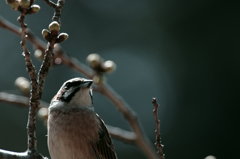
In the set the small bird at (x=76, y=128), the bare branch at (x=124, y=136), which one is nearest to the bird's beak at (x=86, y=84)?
the small bird at (x=76, y=128)

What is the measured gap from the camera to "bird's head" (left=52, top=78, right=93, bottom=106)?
5.44 metres

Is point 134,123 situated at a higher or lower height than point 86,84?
lower

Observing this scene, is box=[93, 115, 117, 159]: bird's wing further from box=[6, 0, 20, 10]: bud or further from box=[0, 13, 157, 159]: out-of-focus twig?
box=[6, 0, 20, 10]: bud

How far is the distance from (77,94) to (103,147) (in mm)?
608

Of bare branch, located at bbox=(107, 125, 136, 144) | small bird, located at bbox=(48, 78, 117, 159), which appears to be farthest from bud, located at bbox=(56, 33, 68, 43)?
small bird, located at bbox=(48, 78, 117, 159)

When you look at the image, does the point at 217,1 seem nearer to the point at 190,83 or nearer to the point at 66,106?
the point at 190,83

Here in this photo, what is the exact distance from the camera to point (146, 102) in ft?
40.4

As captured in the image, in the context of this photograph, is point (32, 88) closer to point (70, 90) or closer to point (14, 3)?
point (14, 3)

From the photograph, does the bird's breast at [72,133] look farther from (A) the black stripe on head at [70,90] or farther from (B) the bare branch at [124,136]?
(B) the bare branch at [124,136]

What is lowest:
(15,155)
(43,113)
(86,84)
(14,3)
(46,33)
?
(15,155)

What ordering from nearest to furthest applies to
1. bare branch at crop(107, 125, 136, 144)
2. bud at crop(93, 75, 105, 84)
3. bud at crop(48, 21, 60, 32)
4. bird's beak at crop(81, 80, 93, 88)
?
bud at crop(48, 21, 60, 32) → bare branch at crop(107, 125, 136, 144) → bud at crop(93, 75, 105, 84) → bird's beak at crop(81, 80, 93, 88)

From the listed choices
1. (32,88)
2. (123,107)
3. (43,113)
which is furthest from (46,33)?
(43,113)

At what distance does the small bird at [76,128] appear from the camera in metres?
4.85

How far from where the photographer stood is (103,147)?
17.0 ft
